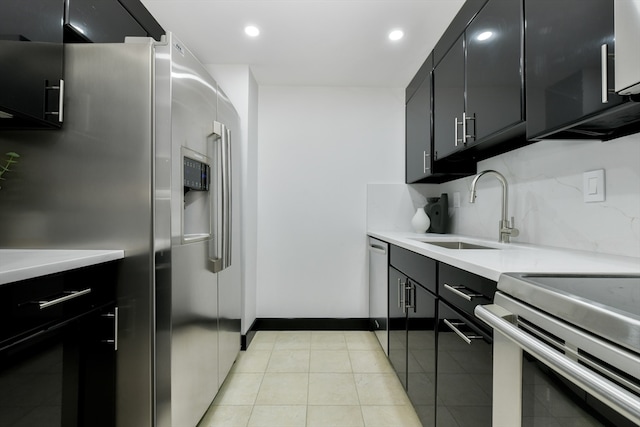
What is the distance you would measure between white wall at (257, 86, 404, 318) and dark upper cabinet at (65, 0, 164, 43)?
52.5 inches

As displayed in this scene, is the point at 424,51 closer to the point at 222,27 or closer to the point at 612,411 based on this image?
the point at 222,27

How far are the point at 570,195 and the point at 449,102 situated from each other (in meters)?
0.86

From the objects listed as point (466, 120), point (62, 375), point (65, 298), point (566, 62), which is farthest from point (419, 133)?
point (62, 375)

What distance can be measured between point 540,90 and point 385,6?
1167mm

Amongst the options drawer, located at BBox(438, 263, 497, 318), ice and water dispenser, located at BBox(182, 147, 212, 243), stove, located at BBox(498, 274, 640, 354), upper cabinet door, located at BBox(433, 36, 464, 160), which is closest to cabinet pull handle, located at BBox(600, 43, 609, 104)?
stove, located at BBox(498, 274, 640, 354)

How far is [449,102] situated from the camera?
187cm

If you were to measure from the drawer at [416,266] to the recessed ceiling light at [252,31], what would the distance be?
70.4 inches

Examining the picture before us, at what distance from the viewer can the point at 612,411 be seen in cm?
47

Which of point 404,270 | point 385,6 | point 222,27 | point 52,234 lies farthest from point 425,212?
point 52,234

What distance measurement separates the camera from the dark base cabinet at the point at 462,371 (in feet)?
2.93

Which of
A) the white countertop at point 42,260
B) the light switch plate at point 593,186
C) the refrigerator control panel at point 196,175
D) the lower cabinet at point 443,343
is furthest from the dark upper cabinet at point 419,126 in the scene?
the white countertop at point 42,260

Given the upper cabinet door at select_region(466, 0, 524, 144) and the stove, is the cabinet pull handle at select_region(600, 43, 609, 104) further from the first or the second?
the stove

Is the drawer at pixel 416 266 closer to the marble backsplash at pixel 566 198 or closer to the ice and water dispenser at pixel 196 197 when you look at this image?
the marble backsplash at pixel 566 198

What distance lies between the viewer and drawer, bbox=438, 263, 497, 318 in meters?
0.89
